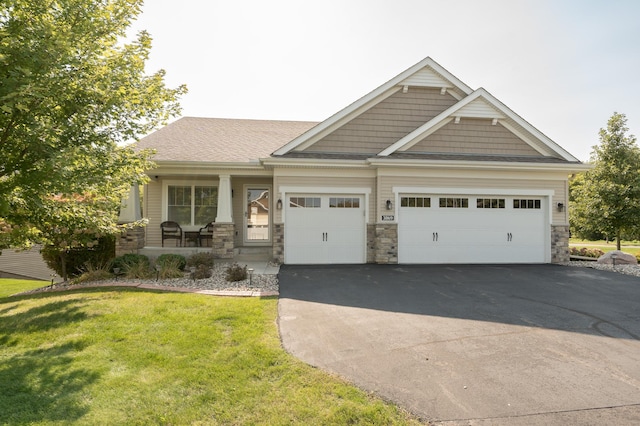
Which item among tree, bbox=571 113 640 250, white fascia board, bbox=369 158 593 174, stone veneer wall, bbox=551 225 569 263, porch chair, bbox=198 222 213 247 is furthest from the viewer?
tree, bbox=571 113 640 250

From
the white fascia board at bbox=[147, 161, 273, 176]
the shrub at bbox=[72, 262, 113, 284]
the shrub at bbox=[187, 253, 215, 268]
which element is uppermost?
the white fascia board at bbox=[147, 161, 273, 176]

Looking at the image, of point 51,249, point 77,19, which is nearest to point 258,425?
point 77,19

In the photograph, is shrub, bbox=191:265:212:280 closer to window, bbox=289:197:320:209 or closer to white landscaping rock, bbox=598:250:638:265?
window, bbox=289:197:320:209

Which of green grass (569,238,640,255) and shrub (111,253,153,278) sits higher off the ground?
shrub (111,253,153,278)

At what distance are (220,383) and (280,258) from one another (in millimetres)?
7240

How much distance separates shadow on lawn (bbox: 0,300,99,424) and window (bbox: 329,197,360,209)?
743 cm

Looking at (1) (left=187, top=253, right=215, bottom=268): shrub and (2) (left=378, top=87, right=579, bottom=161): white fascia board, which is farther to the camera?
(2) (left=378, top=87, right=579, bottom=161): white fascia board

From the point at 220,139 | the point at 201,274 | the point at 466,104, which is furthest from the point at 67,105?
the point at 466,104

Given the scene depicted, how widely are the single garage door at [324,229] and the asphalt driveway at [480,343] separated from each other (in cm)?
257

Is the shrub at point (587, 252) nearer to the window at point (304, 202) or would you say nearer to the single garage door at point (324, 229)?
the single garage door at point (324, 229)

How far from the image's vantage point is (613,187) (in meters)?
13.4

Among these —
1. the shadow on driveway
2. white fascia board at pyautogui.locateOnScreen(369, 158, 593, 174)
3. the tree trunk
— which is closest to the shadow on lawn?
the shadow on driveway

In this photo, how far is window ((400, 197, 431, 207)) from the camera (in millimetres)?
10656

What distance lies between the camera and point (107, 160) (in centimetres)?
547
